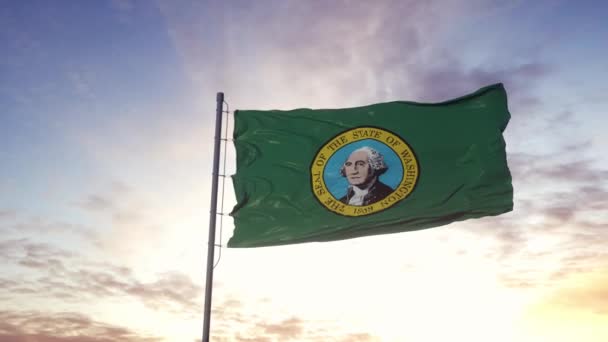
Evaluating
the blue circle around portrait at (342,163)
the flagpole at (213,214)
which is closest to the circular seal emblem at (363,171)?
the blue circle around portrait at (342,163)

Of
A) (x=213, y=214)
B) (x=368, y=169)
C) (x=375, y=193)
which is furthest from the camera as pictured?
(x=368, y=169)

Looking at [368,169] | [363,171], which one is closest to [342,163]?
[363,171]

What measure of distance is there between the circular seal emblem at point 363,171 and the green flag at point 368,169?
0.09 ft

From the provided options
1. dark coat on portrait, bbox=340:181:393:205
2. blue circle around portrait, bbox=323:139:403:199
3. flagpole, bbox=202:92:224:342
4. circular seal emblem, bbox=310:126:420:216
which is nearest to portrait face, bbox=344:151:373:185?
circular seal emblem, bbox=310:126:420:216

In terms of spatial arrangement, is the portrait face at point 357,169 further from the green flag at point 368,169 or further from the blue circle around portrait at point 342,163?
the blue circle around portrait at point 342,163

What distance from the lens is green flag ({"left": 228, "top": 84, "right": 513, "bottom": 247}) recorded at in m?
17.1

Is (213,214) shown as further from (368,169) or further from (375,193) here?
(368,169)

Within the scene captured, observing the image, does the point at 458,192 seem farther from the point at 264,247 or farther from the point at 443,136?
the point at 264,247

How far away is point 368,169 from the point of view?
1794 cm

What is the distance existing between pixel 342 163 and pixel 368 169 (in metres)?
0.74

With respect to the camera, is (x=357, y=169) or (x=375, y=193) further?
(x=357, y=169)

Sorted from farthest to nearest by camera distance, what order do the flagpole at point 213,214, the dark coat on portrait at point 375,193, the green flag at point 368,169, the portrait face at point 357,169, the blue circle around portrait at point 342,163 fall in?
the portrait face at point 357,169, the blue circle around portrait at point 342,163, the dark coat on portrait at point 375,193, the green flag at point 368,169, the flagpole at point 213,214

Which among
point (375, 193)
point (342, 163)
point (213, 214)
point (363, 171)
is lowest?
point (213, 214)

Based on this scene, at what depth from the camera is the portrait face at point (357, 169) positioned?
17.8 m
